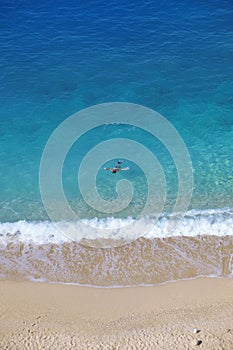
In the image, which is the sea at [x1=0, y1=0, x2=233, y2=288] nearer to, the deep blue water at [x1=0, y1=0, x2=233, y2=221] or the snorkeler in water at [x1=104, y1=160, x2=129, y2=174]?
the deep blue water at [x1=0, y1=0, x2=233, y2=221]

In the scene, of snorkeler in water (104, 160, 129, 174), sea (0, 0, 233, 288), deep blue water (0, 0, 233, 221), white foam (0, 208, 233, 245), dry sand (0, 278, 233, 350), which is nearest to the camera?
dry sand (0, 278, 233, 350)

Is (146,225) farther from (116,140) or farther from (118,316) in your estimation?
(116,140)

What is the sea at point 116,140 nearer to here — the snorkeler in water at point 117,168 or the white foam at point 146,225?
the white foam at point 146,225

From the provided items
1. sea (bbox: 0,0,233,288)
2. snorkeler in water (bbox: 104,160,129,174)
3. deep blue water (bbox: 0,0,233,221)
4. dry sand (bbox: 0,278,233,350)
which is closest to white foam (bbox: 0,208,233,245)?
sea (bbox: 0,0,233,288)

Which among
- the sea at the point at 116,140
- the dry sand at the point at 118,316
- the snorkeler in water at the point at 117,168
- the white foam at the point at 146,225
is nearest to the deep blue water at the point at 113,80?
the sea at the point at 116,140

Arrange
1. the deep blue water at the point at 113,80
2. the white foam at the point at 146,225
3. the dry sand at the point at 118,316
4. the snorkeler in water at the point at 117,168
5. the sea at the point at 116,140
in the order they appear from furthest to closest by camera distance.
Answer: the snorkeler in water at the point at 117,168 < the deep blue water at the point at 113,80 < the white foam at the point at 146,225 < the sea at the point at 116,140 < the dry sand at the point at 118,316

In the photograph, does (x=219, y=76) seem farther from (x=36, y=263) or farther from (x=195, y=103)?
(x=36, y=263)
